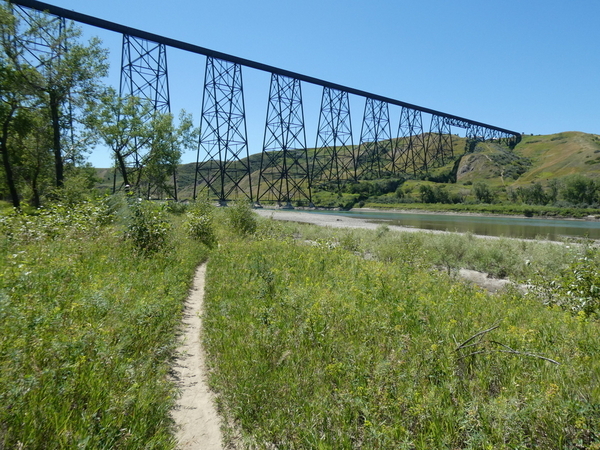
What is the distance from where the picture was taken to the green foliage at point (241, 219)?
12914mm

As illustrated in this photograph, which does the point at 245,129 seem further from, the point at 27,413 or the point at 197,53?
the point at 27,413

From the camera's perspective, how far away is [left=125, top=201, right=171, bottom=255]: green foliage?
691 centimetres

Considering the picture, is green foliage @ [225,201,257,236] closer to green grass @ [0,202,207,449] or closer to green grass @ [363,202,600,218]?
green grass @ [0,202,207,449]

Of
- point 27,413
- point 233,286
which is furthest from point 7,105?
point 27,413

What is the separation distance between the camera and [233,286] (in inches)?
204

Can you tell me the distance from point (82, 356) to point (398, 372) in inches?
89.4

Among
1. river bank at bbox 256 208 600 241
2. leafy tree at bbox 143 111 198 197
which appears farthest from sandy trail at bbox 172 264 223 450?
leafy tree at bbox 143 111 198 197

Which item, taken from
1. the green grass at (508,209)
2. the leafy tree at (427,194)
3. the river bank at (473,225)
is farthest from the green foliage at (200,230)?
the leafy tree at (427,194)

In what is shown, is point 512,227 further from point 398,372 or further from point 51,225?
point 51,225

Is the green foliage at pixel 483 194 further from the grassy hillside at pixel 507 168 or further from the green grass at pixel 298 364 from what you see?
the green grass at pixel 298 364

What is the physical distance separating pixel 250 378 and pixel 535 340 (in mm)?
2612

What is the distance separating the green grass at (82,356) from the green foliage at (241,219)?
8.13 m

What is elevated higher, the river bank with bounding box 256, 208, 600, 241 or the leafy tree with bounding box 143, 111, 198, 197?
the leafy tree with bounding box 143, 111, 198, 197

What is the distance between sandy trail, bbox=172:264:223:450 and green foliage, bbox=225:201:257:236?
9.15m
